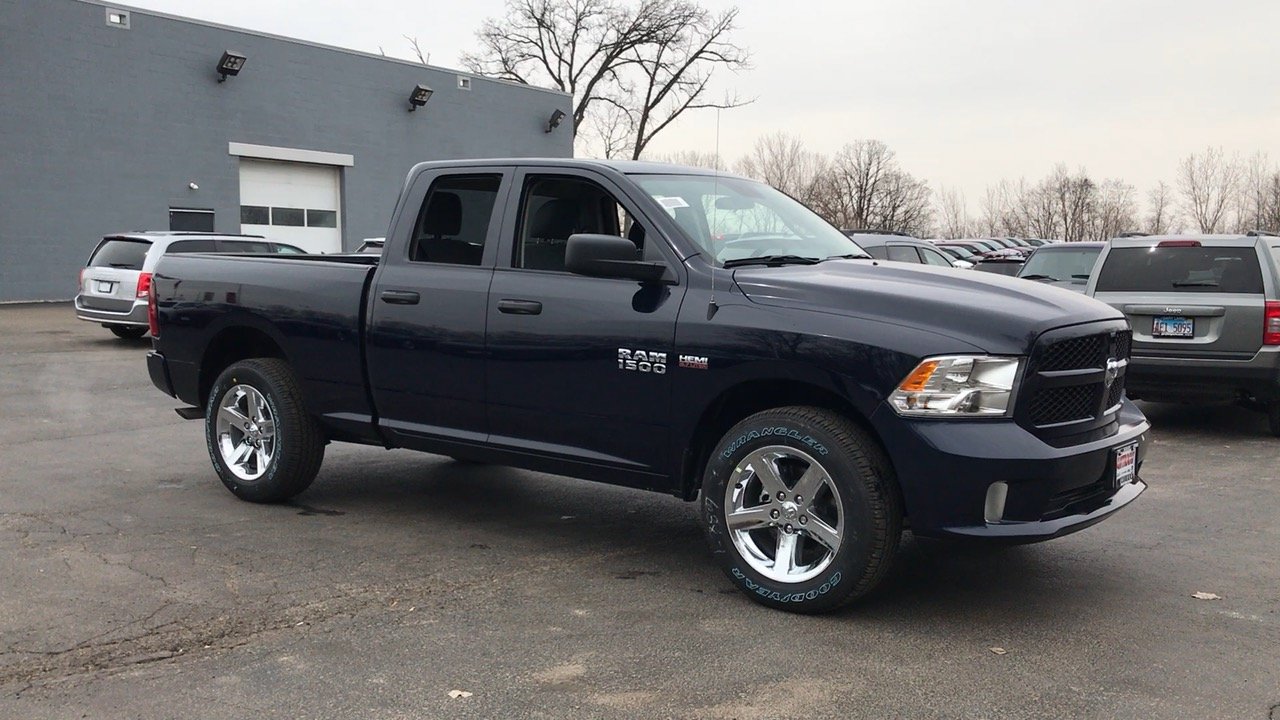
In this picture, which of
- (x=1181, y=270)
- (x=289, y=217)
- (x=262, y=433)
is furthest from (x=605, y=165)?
(x=289, y=217)

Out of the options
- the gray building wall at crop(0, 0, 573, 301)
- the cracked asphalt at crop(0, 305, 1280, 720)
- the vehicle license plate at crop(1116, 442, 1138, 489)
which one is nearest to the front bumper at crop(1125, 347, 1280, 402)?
the cracked asphalt at crop(0, 305, 1280, 720)

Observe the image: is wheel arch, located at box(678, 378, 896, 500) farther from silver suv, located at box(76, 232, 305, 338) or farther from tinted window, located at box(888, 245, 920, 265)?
silver suv, located at box(76, 232, 305, 338)

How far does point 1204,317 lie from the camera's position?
9.42m

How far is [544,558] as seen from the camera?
568 cm

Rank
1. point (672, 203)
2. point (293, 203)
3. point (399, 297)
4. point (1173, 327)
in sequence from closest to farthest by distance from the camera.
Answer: point (672, 203) < point (399, 297) < point (1173, 327) < point (293, 203)

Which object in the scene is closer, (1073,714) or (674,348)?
(1073,714)

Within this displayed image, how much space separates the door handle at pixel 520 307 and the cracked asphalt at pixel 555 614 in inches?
47.9

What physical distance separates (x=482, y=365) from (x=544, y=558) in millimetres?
1010

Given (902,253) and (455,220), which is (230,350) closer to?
(455,220)

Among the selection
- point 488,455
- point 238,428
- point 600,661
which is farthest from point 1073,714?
point 238,428

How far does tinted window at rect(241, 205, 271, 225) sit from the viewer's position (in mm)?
29875

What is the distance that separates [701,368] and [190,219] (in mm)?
26708

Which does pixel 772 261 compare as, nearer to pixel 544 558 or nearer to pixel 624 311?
pixel 624 311

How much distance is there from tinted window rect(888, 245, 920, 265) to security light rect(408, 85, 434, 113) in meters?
22.0
